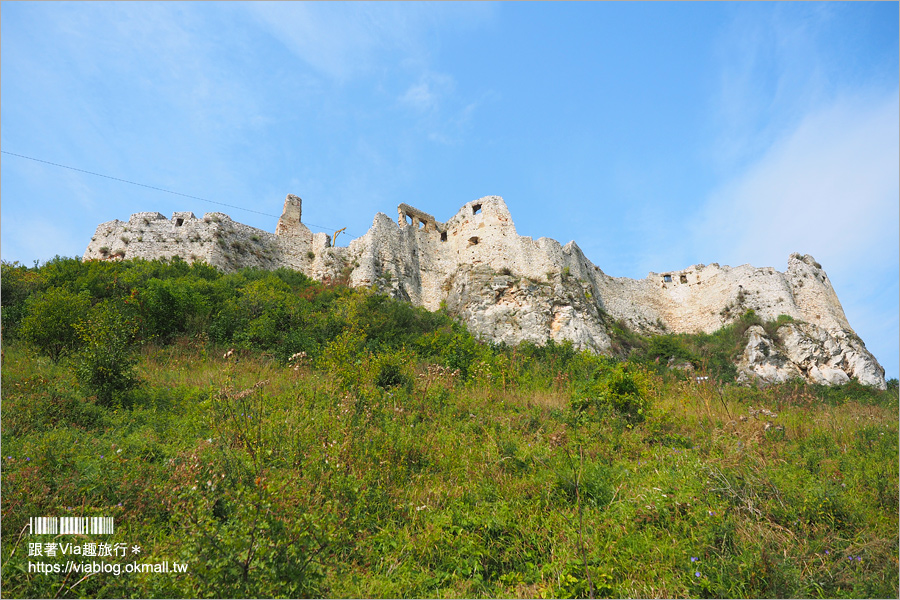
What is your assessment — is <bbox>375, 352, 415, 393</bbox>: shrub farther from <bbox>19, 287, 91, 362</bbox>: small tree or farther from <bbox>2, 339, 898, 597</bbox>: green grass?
<bbox>19, 287, 91, 362</bbox>: small tree

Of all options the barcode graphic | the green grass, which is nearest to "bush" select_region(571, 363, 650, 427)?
the green grass

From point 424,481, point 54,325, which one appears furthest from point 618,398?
point 54,325

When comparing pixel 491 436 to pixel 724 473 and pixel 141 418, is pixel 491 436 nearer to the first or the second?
pixel 724 473

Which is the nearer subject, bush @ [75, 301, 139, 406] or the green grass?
the green grass

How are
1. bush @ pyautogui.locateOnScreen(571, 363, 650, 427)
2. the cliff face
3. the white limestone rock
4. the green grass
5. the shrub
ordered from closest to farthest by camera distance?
the green grass < bush @ pyautogui.locateOnScreen(571, 363, 650, 427) < the shrub < the cliff face < the white limestone rock

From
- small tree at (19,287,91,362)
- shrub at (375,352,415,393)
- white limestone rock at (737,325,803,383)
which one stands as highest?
small tree at (19,287,91,362)

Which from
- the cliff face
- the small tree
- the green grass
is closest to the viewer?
the green grass

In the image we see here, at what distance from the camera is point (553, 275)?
2297 centimetres

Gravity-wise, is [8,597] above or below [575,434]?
below

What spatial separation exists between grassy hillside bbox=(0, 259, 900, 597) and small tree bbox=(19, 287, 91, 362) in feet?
0.14

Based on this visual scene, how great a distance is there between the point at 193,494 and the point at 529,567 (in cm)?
300

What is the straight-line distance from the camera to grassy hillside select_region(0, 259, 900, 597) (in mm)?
3680

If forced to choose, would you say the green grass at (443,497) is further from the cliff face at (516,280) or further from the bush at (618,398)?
the cliff face at (516,280)

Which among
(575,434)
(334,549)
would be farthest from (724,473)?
(334,549)
